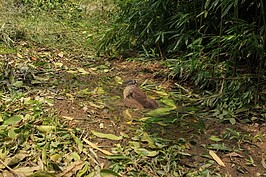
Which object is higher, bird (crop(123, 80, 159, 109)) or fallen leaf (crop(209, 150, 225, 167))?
bird (crop(123, 80, 159, 109))

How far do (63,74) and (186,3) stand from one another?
1.24 metres

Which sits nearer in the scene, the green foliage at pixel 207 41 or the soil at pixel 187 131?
the soil at pixel 187 131

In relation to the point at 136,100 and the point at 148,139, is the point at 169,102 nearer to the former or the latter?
the point at 136,100

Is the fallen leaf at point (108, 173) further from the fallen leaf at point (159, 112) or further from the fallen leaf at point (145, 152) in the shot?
the fallen leaf at point (159, 112)

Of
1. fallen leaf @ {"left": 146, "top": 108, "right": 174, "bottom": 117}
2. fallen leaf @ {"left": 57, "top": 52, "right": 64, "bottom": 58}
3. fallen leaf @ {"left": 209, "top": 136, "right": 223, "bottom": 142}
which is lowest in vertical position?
fallen leaf @ {"left": 209, "top": 136, "right": 223, "bottom": 142}

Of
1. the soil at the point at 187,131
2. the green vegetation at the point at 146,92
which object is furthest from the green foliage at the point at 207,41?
the soil at the point at 187,131

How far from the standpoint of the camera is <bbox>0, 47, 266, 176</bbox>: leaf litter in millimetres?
1649

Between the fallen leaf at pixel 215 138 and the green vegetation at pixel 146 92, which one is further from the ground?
the green vegetation at pixel 146 92

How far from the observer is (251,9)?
274cm

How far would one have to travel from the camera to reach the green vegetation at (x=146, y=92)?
5.61ft

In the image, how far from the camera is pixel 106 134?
1.92 metres

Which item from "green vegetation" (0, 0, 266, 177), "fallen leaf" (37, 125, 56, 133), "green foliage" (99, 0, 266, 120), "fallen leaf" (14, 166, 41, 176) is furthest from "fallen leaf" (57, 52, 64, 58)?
"fallen leaf" (14, 166, 41, 176)

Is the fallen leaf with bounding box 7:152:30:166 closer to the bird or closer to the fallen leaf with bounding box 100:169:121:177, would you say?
the fallen leaf with bounding box 100:169:121:177

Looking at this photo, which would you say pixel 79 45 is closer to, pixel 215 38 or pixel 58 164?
pixel 215 38
